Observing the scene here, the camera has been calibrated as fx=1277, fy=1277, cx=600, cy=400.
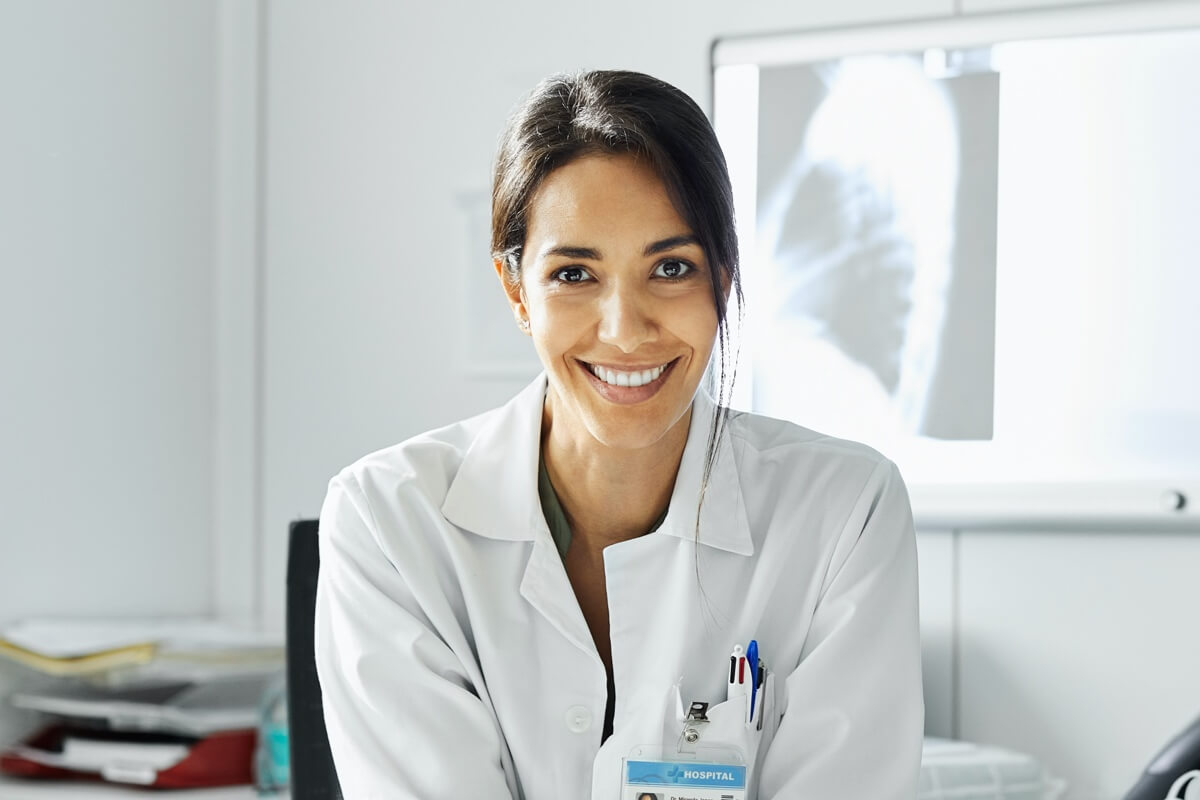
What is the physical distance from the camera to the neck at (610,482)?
1315 millimetres

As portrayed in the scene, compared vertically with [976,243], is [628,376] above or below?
below

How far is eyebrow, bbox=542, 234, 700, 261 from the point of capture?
1166 millimetres

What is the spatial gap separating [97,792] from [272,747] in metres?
0.24

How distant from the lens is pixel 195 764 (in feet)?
5.88

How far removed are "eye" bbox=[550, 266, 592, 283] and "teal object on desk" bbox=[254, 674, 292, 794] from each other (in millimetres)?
934

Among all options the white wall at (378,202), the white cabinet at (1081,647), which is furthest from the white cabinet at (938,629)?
the white wall at (378,202)

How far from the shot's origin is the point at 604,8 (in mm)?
2109

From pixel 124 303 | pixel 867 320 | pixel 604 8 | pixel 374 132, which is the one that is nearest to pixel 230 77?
pixel 374 132

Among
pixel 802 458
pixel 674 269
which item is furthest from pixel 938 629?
pixel 674 269

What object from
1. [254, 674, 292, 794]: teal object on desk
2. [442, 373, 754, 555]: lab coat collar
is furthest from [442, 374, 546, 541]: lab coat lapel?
[254, 674, 292, 794]: teal object on desk

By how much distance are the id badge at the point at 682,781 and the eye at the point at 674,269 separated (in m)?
0.44

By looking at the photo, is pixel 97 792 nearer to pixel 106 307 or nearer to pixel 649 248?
pixel 106 307

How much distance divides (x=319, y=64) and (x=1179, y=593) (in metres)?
1.66

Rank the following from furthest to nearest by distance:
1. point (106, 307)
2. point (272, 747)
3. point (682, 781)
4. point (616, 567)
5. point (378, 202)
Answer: point (378, 202)
point (106, 307)
point (272, 747)
point (616, 567)
point (682, 781)
